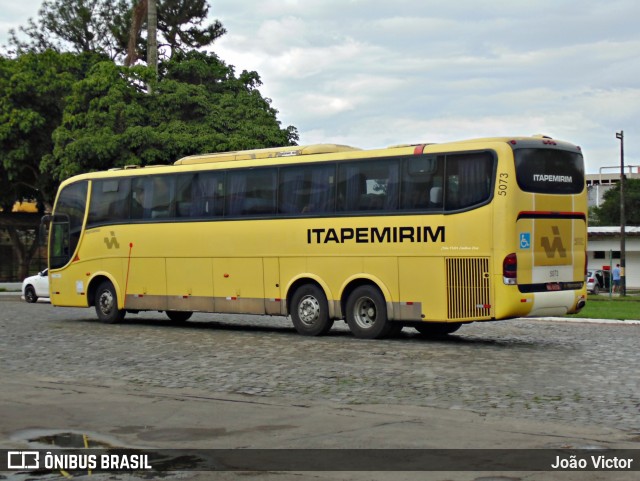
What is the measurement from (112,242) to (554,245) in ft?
37.2

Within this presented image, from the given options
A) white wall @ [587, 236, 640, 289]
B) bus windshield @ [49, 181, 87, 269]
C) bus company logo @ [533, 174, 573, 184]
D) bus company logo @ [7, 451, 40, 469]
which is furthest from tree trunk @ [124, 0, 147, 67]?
bus company logo @ [7, 451, 40, 469]

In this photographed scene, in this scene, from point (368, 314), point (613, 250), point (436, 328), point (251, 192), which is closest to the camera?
point (368, 314)

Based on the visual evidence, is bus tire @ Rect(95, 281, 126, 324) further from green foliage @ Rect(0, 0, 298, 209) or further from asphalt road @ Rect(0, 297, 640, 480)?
green foliage @ Rect(0, 0, 298, 209)

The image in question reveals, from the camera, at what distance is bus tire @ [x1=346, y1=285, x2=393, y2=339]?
19625 mm

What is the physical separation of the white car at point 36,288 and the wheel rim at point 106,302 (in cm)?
1305

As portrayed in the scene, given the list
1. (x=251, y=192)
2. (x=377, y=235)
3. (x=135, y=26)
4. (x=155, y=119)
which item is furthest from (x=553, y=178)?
(x=135, y=26)

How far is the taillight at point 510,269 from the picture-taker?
17750 mm

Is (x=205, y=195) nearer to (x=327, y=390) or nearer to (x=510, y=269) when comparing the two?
(x=510, y=269)

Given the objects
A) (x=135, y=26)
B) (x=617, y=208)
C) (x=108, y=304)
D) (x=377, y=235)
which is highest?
(x=135, y=26)

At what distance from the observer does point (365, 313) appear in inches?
792

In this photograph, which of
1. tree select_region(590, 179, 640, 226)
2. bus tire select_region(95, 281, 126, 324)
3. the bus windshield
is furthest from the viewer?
tree select_region(590, 179, 640, 226)

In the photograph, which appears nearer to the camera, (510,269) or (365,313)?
(510,269)

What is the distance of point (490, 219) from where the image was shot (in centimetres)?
1798

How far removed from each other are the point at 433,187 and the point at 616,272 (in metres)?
43.7
